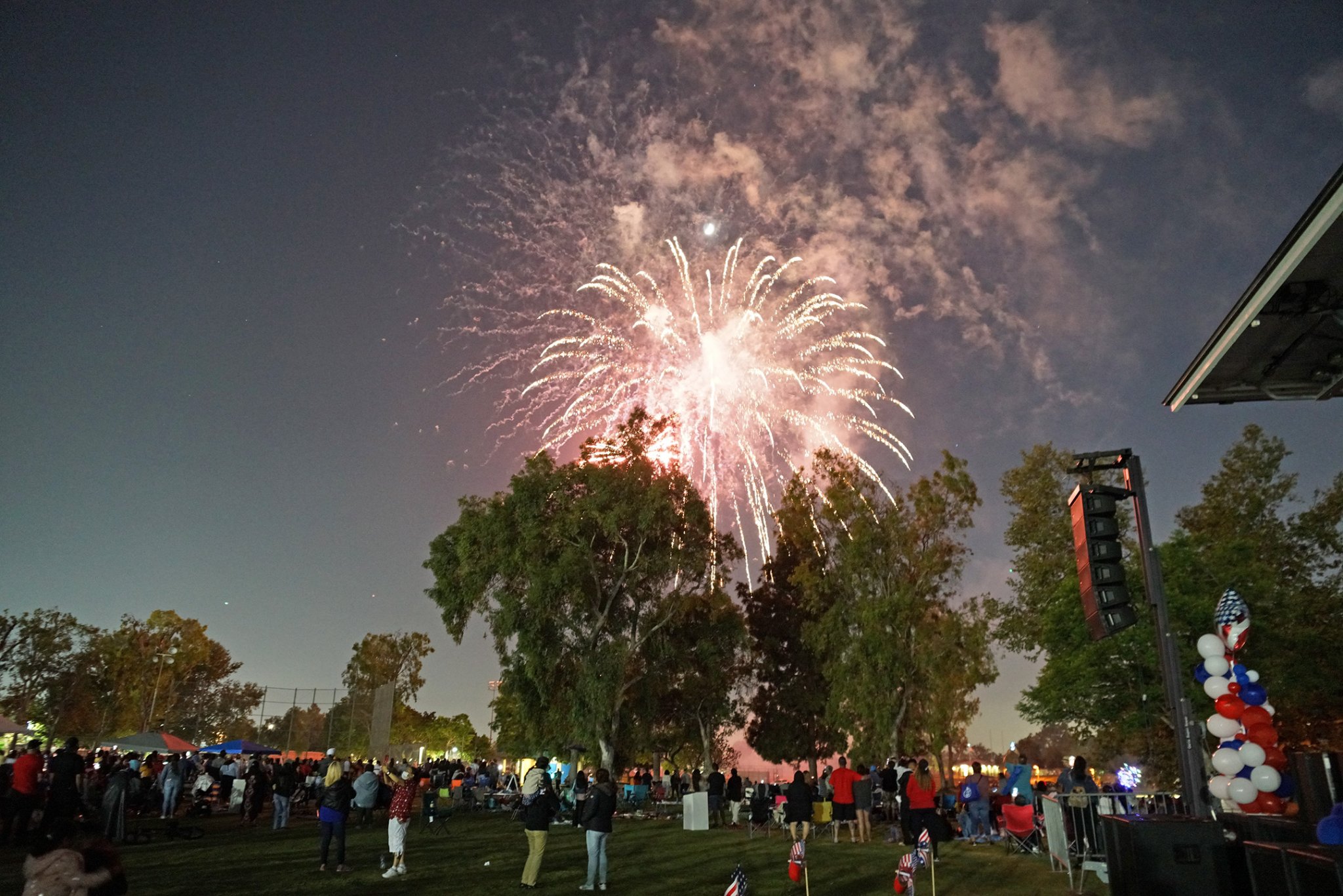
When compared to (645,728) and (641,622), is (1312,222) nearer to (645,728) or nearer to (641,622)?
(641,622)

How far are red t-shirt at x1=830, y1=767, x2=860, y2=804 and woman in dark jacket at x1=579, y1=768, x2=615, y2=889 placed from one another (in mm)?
7688

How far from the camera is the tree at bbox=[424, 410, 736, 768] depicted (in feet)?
108

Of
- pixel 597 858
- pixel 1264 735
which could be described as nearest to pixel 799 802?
pixel 597 858

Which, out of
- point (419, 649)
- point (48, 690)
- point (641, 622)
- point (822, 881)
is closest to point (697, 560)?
point (641, 622)

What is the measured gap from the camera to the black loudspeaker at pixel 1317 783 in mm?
9664

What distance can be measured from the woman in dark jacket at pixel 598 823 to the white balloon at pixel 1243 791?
7.89m

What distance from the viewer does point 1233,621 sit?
13852 mm

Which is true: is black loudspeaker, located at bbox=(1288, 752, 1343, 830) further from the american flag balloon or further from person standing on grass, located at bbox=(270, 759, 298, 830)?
person standing on grass, located at bbox=(270, 759, 298, 830)

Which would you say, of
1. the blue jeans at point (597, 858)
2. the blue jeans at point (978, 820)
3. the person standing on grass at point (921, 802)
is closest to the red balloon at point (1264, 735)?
the person standing on grass at point (921, 802)

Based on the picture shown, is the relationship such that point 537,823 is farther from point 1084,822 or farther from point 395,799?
point 1084,822

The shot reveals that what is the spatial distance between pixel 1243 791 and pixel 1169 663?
122 inches

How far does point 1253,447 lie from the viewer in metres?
39.0

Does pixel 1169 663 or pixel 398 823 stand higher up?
pixel 1169 663

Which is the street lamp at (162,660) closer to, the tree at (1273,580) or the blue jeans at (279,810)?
the blue jeans at (279,810)
